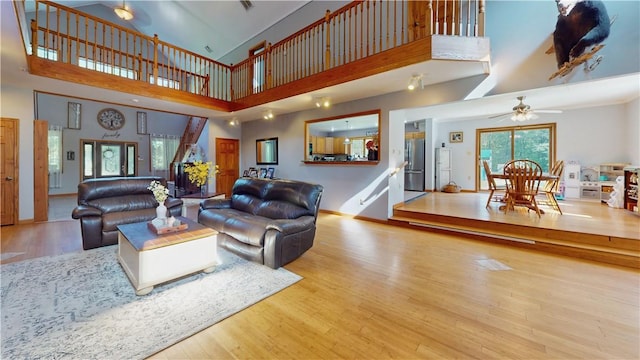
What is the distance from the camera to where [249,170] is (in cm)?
769

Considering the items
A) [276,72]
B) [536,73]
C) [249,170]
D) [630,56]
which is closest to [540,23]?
[536,73]

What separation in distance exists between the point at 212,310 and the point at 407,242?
2.85m

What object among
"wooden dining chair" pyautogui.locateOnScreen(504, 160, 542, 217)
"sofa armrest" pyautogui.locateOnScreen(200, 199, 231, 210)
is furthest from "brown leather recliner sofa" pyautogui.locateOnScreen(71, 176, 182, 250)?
"wooden dining chair" pyautogui.locateOnScreen(504, 160, 542, 217)

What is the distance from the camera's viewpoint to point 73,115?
8.38 m

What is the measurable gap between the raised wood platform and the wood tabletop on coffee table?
3543mm

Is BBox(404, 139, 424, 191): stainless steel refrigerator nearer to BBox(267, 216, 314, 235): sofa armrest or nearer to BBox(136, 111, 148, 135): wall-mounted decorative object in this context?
BBox(267, 216, 314, 235): sofa armrest

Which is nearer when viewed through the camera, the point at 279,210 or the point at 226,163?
the point at 279,210

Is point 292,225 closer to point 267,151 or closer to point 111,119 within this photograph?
point 267,151

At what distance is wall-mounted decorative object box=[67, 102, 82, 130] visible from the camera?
829 cm

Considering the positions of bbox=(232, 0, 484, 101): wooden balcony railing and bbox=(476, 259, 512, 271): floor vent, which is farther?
bbox=(232, 0, 484, 101): wooden balcony railing

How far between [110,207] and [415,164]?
7807mm

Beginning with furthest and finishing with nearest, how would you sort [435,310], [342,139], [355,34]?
1. [342,139]
2. [355,34]
3. [435,310]

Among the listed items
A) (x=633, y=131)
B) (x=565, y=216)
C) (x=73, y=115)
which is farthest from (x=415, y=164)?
(x=73, y=115)

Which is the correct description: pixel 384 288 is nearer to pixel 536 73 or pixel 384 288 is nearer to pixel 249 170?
pixel 536 73
